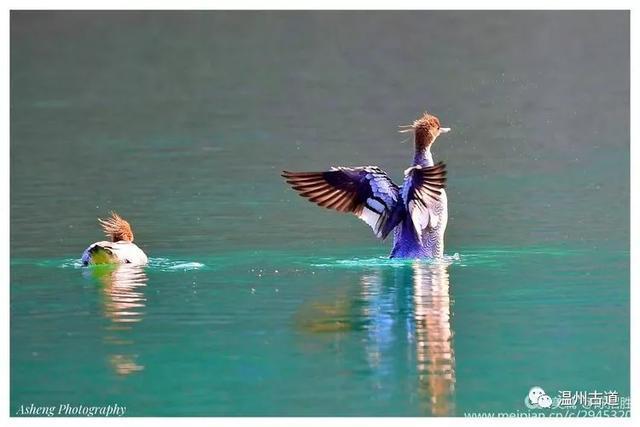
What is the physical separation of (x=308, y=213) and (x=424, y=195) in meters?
3.01

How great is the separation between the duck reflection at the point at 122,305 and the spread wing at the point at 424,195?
1.97 m

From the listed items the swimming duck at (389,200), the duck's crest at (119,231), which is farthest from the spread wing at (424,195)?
the duck's crest at (119,231)

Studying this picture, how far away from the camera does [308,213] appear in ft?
51.7

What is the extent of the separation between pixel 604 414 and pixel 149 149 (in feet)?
37.7

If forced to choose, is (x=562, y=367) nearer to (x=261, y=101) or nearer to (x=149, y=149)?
(x=149, y=149)

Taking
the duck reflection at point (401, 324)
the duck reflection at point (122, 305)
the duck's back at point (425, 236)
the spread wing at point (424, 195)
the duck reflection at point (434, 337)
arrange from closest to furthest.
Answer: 1. the duck reflection at point (434, 337)
2. the duck reflection at point (401, 324)
3. the duck reflection at point (122, 305)
4. the spread wing at point (424, 195)
5. the duck's back at point (425, 236)

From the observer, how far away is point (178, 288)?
12.1 metres

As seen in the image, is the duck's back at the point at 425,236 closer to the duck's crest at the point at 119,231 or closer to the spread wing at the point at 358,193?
the spread wing at the point at 358,193

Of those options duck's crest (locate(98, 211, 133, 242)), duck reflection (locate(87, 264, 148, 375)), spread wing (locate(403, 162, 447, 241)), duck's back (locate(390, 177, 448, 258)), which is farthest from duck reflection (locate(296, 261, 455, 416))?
duck's crest (locate(98, 211, 133, 242))

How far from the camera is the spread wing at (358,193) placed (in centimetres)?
1293

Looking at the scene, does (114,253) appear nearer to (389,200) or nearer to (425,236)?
(389,200)

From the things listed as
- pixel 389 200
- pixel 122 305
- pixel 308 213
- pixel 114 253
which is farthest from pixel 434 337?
pixel 308 213

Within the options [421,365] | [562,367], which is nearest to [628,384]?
[562,367]

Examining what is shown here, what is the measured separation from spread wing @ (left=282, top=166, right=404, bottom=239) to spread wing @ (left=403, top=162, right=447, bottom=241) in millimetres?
123
